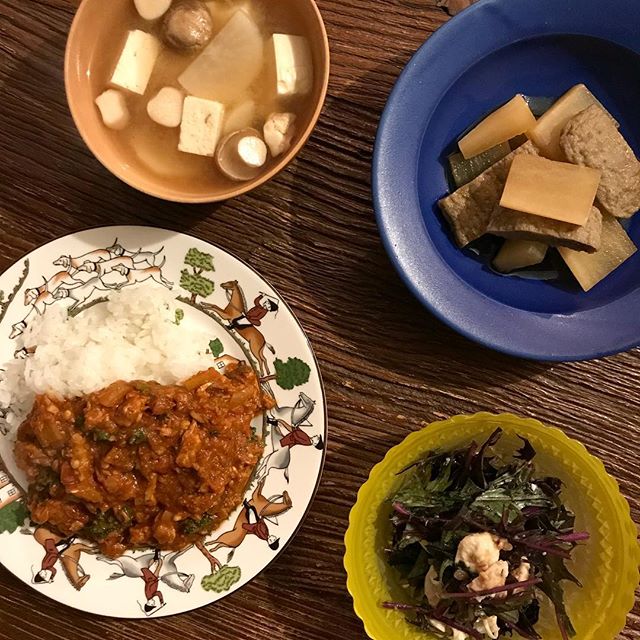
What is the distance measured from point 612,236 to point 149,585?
6.00 feet

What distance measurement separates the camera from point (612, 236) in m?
2.02

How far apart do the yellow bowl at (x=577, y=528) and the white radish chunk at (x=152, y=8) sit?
1.48 m

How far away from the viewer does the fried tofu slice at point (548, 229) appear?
188cm

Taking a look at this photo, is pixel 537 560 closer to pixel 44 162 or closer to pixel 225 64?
pixel 225 64

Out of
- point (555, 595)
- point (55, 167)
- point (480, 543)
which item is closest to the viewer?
point (480, 543)

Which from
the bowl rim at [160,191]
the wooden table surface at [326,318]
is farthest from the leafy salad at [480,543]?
the bowl rim at [160,191]

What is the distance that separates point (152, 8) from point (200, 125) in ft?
1.20

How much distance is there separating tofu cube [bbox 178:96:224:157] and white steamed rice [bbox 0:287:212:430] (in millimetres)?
465

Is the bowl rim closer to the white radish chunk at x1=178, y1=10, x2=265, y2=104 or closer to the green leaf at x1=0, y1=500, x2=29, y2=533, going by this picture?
the white radish chunk at x1=178, y1=10, x2=265, y2=104

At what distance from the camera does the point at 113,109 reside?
1967 millimetres

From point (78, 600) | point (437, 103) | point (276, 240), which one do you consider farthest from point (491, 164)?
point (78, 600)

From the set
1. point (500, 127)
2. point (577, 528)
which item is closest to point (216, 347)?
point (500, 127)

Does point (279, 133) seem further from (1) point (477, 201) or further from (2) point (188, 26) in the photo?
(1) point (477, 201)

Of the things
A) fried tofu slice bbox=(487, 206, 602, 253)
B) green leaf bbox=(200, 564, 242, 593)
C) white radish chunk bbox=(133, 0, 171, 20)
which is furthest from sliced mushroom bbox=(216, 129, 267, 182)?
green leaf bbox=(200, 564, 242, 593)
